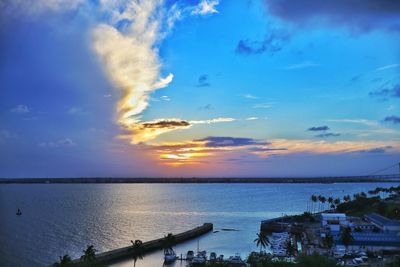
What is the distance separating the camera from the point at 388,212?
65.3 meters

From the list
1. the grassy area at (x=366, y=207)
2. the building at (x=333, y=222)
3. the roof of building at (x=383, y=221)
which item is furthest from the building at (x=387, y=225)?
the grassy area at (x=366, y=207)

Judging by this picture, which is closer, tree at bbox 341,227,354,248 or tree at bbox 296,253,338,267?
tree at bbox 296,253,338,267


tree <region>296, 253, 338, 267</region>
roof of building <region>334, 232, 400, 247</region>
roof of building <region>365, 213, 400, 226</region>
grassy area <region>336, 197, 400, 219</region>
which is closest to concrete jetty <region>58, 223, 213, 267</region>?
tree <region>296, 253, 338, 267</region>

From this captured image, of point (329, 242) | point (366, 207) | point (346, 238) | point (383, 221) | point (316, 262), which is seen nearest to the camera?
point (316, 262)

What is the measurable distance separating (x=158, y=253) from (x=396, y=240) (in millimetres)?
24991

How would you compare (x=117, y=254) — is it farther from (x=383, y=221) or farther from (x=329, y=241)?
(x=383, y=221)

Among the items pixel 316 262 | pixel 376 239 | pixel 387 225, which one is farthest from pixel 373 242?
pixel 316 262

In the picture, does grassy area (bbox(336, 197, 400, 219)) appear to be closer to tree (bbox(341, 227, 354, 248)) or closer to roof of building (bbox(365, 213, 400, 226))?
roof of building (bbox(365, 213, 400, 226))

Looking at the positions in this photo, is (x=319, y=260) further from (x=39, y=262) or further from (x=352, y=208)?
(x=352, y=208)

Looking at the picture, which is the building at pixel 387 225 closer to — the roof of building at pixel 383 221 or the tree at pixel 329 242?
the roof of building at pixel 383 221

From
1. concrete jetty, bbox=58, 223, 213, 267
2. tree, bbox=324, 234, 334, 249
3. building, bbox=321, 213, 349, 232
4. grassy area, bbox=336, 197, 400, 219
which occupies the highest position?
grassy area, bbox=336, 197, 400, 219

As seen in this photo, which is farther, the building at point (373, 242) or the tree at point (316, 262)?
the building at point (373, 242)

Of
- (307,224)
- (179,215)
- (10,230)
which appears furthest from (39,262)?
(179,215)

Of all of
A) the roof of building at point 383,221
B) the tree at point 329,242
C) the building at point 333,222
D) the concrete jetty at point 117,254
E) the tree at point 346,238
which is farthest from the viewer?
the building at point 333,222
